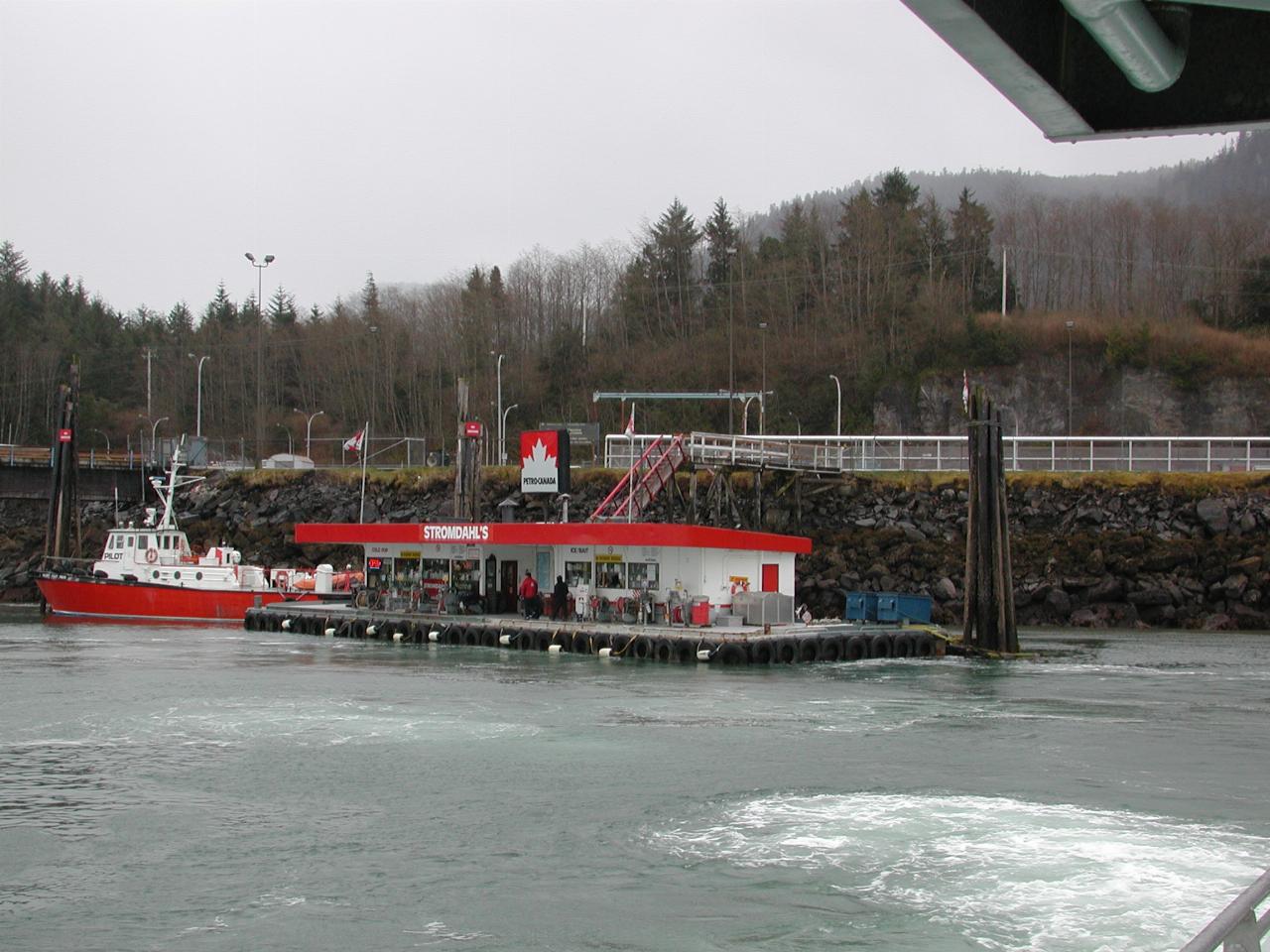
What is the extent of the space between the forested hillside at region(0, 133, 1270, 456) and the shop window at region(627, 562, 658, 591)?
46.5 metres

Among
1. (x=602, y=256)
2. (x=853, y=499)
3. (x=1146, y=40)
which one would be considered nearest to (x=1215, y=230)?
(x=602, y=256)

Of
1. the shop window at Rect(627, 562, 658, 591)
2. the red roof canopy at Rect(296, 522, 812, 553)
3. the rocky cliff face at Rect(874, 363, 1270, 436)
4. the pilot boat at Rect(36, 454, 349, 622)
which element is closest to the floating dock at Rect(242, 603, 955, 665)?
the shop window at Rect(627, 562, 658, 591)

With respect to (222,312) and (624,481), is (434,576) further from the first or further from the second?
(222,312)

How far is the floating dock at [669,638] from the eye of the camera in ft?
107

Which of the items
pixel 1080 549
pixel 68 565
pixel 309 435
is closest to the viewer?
pixel 1080 549

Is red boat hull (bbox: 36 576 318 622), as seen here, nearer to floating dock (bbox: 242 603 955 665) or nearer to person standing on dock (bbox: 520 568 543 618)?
floating dock (bbox: 242 603 955 665)

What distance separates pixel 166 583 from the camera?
49.5 metres

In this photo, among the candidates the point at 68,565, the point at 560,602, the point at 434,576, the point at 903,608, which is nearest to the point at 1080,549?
the point at 903,608

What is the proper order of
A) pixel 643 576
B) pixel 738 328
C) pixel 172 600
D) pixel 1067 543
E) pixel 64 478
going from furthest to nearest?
pixel 738 328 < pixel 64 478 < pixel 1067 543 < pixel 172 600 < pixel 643 576

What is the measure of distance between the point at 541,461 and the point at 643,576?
5.47 meters

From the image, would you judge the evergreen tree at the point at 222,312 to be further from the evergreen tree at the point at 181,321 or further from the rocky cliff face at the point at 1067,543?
the rocky cliff face at the point at 1067,543

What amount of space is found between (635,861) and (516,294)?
92084mm

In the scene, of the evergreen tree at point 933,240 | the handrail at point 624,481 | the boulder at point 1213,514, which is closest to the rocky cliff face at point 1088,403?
the evergreen tree at point 933,240

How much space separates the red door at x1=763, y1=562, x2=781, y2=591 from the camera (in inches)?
1506
